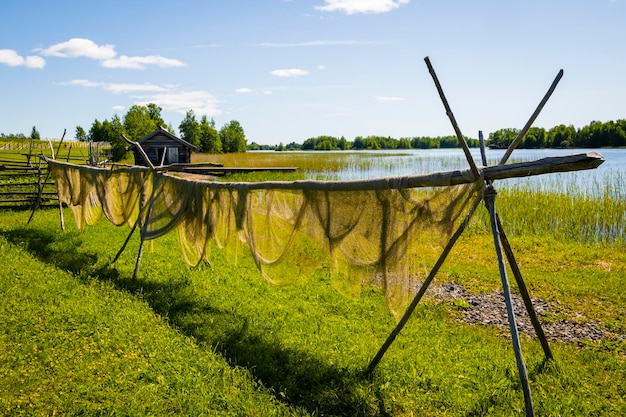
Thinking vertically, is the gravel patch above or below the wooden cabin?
below

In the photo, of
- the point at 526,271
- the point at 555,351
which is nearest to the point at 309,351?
the point at 555,351

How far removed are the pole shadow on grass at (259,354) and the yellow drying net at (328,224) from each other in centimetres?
74

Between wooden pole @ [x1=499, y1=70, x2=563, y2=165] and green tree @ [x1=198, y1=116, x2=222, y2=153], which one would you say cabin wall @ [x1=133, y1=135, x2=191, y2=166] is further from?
green tree @ [x1=198, y1=116, x2=222, y2=153]

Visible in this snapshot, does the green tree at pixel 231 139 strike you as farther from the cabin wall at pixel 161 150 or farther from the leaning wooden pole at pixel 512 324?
the leaning wooden pole at pixel 512 324

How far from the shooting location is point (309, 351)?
495 centimetres

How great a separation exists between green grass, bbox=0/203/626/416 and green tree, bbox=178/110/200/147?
61.3 metres

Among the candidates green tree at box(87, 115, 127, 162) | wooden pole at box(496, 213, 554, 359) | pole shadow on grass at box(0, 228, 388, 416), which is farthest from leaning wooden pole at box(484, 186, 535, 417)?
green tree at box(87, 115, 127, 162)

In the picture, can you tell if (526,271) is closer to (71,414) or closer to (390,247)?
(390,247)

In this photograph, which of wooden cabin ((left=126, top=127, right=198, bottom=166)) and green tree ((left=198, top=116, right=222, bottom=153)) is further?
green tree ((left=198, top=116, right=222, bottom=153))

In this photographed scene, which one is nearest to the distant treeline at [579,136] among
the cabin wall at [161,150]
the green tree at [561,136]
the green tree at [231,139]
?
the green tree at [561,136]

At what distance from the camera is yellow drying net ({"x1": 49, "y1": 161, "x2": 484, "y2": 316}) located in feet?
13.4

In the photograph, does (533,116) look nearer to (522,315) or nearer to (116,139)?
(522,315)

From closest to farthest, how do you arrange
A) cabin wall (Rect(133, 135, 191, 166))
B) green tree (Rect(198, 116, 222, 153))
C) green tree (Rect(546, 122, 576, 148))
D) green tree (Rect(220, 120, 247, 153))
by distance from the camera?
cabin wall (Rect(133, 135, 191, 166)) → green tree (Rect(198, 116, 222, 153)) → green tree (Rect(546, 122, 576, 148)) → green tree (Rect(220, 120, 247, 153))

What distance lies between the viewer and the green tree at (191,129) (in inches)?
2643
